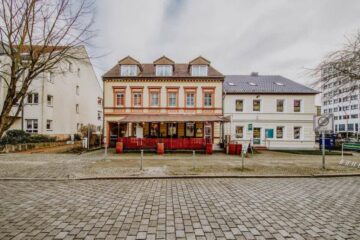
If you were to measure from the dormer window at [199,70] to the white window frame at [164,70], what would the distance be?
2.45 meters

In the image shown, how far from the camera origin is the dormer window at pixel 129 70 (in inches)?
864

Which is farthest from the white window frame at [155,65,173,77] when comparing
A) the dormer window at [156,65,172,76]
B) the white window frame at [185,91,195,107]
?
the white window frame at [185,91,195,107]

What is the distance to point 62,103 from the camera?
83.9 ft

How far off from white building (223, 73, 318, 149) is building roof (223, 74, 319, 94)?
0.12 metres

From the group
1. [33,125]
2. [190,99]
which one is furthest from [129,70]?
[33,125]

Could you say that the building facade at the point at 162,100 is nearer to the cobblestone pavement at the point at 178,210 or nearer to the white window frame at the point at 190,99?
the white window frame at the point at 190,99

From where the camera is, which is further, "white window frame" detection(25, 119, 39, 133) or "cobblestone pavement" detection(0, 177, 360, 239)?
"white window frame" detection(25, 119, 39, 133)

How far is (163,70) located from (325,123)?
53.4 feet

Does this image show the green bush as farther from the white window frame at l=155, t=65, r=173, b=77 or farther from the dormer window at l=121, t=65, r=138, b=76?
the white window frame at l=155, t=65, r=173, b=77

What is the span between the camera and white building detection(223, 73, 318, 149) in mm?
23078

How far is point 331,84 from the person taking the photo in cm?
1104

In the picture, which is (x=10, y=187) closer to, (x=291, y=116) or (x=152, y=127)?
(x=152, y=127)

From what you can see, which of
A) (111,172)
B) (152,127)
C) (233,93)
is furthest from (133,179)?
(233,93)

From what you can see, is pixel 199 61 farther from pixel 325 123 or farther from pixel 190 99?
pixel 325 123
